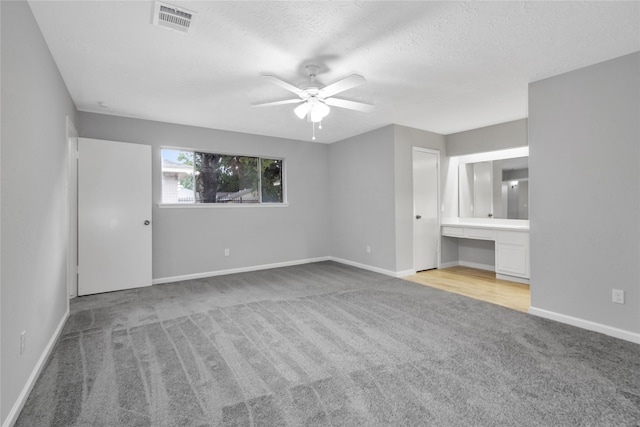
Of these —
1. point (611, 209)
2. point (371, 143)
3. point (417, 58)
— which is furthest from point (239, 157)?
point (611, 209)

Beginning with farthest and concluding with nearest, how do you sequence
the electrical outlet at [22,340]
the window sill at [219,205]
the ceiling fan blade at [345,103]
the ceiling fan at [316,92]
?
the window sill at [219,205] → the ceiling fan blade at [345,103] → the ceiling fan at [316,92] → the electrical outlet at [22,340]

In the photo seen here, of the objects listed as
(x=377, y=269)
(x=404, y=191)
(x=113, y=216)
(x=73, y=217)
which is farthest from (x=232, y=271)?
(x=404, y=191)

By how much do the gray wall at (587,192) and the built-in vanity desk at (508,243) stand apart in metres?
1.36

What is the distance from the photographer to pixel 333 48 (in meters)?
2.50

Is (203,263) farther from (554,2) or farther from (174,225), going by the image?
(554,2)

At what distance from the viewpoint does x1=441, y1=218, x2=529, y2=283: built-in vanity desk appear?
172 inches

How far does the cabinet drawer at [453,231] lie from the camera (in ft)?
17.1

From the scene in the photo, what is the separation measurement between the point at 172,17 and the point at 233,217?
3.46 metres

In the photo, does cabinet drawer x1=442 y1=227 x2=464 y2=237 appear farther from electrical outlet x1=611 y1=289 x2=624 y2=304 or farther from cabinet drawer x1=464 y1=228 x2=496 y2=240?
electrical outlet x1=611 y1=289 x2=624 y2=304

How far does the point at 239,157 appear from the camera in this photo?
5395 millimetres

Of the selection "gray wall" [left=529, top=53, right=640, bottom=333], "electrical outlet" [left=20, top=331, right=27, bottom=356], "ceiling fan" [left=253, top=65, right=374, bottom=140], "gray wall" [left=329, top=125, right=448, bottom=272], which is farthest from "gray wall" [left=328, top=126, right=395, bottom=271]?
"electrical outlet" [left=20, top=331, right=27, bottom=356]

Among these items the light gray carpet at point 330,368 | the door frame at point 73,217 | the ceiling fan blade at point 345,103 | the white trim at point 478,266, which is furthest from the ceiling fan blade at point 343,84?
the white trim at point 478,266

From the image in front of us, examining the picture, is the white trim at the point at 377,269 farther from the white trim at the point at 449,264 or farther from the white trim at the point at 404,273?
the white trim at the point at 449,264

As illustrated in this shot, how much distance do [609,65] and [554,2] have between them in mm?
1246
